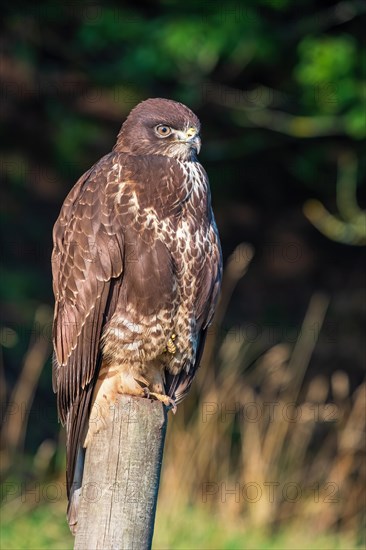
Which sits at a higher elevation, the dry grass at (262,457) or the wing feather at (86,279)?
the wing feather at (86,279)

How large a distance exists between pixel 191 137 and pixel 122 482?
1512mm

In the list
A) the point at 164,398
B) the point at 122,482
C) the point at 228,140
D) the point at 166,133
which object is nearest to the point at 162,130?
the point at 166,133

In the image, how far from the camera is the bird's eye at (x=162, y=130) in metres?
3.77

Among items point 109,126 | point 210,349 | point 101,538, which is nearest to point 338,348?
point 210,349

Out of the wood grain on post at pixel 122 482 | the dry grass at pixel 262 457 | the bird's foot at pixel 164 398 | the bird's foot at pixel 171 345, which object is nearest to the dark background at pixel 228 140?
the dry grass at pixel 262 457

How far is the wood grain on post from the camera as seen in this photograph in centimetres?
276

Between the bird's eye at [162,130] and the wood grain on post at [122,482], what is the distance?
4.16 feet

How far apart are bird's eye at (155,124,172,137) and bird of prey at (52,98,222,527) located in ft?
0.09

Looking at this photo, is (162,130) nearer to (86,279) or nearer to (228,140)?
(86,279)

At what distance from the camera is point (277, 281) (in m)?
8.46

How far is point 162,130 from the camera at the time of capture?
12.4ft

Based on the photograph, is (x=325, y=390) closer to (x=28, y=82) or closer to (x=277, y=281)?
(x=277, y=281)

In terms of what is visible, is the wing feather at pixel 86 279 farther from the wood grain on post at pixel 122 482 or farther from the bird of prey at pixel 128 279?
the wood grain on post at pixel 122 482

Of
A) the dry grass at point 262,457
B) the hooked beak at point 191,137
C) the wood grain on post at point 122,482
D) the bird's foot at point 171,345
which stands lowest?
the dry grass at point 262,457
